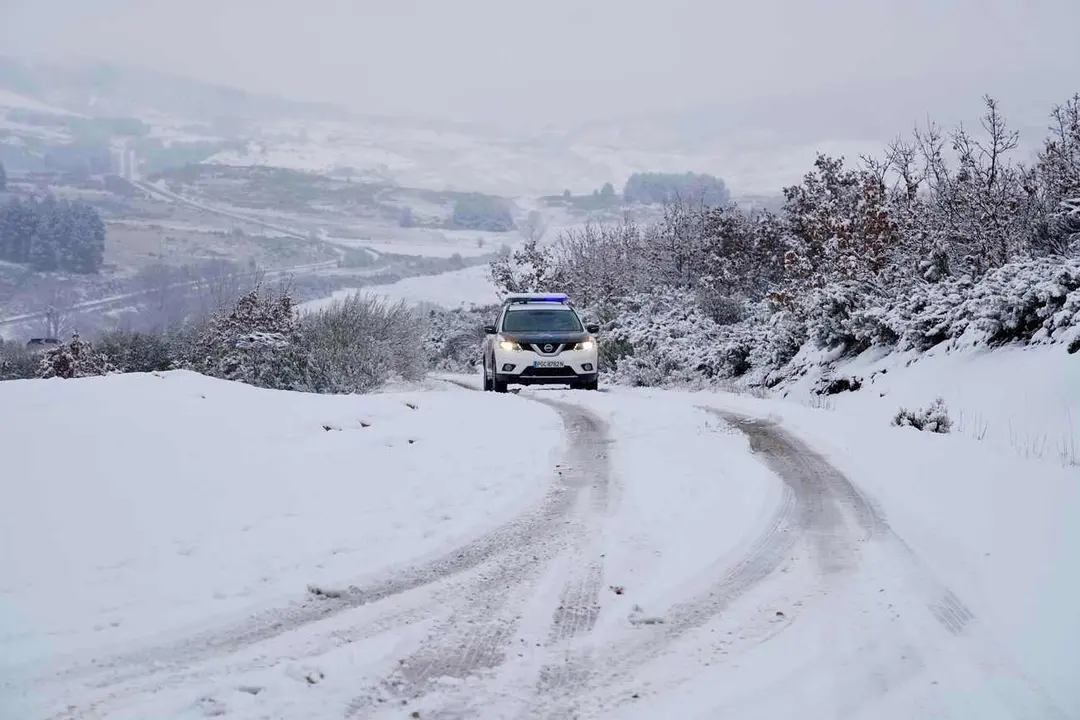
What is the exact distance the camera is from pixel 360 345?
23.6 metres

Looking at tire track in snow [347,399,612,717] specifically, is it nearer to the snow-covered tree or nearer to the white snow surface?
the white snow surface

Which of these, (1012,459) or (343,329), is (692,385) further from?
(1012,459)

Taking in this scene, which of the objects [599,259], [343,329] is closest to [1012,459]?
[343,329]

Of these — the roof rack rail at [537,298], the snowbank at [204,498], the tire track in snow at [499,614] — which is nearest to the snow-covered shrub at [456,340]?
the roof rack rail at [537,298]

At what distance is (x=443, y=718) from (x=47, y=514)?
139 inches

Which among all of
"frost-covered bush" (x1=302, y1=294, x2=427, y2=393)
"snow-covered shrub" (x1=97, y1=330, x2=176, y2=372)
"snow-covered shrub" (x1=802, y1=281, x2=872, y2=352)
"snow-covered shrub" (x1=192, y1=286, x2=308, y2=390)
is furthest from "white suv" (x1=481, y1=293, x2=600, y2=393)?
"snow-covered shrub" (x1=97, y1=330, x2=176, y2=372)

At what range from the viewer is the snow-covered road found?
3182 millimetres

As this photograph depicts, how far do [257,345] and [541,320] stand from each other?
10381 mm

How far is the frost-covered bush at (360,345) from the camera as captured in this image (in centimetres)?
2256

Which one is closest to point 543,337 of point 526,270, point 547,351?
point 547,351

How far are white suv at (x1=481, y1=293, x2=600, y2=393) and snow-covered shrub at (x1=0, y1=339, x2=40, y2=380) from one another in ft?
74.0

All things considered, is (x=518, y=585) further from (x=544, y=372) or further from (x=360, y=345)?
(x=360, y=345)

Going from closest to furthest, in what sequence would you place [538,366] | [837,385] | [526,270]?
[837,385] → [538,366] → [526,270]

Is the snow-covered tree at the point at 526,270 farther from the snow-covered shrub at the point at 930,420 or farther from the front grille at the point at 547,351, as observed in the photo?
Result: the snow-covered shrub at the point at 930,420
